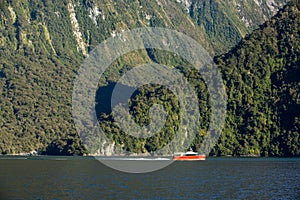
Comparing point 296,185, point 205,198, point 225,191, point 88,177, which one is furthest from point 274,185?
point 88,177

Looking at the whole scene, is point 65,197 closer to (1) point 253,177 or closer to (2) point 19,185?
(2) point 19,185

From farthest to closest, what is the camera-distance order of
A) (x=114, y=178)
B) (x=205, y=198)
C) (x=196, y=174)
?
1. (x=196, y=174)
2. (x=114, y=178)
3. (x=205, y=198)

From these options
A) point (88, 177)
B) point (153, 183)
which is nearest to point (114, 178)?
point (88, 177)

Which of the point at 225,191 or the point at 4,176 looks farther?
the point at 4,176

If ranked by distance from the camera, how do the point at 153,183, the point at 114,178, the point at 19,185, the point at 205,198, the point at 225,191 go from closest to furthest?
1. the point at 205,198
2. the point at 225,191
3. the point at 19,185
4. the point at 153,183
5. the point at 114,178

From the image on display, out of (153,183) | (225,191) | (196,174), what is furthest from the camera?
(196,174)

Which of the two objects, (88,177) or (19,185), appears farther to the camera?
(88,177)

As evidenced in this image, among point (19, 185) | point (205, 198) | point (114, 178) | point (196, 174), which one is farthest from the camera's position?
point (196, 174)

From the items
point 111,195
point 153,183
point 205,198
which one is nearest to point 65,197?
point 111,195

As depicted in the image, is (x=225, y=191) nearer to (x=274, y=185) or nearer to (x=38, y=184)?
(x=274, y=185)
